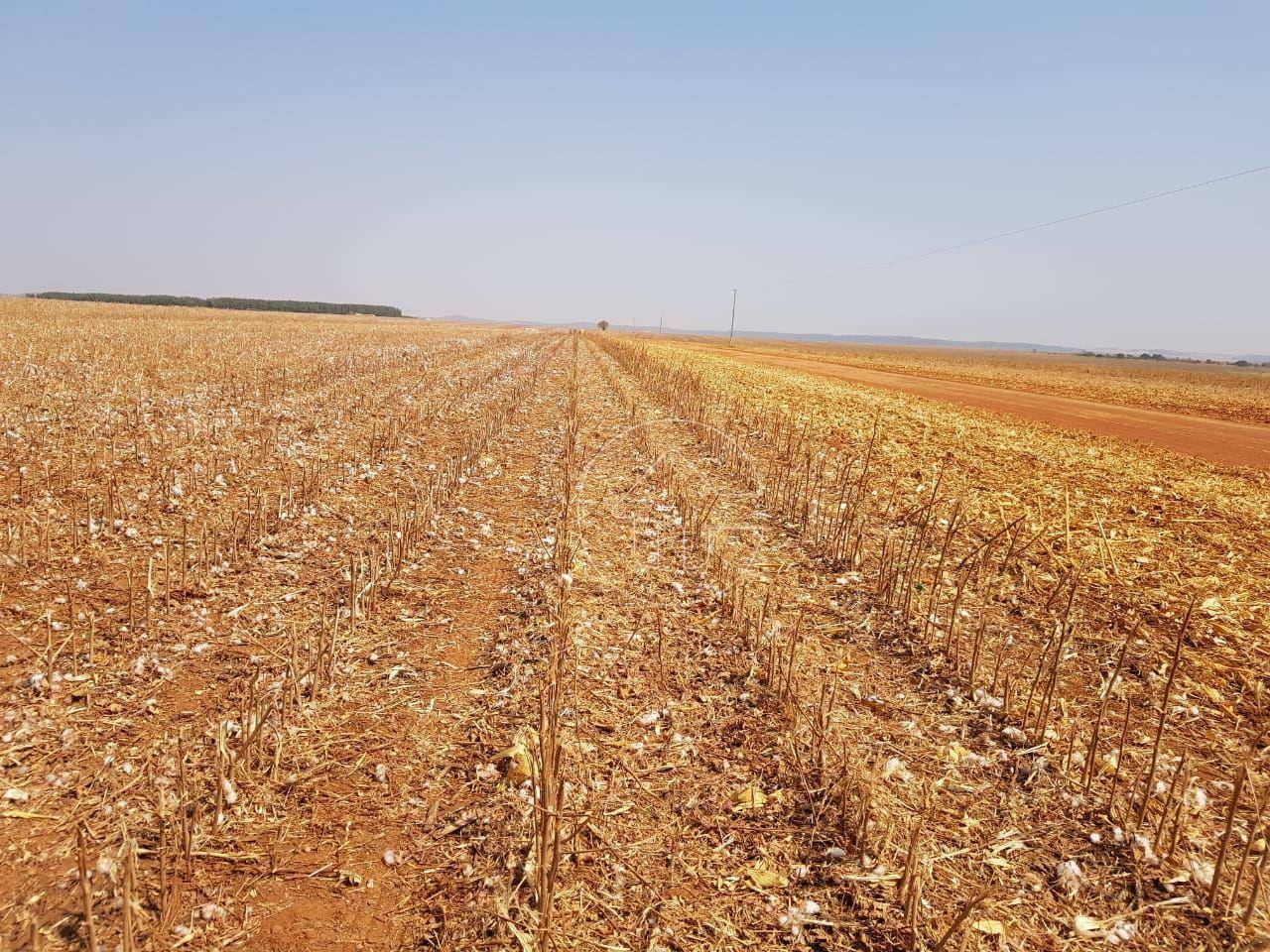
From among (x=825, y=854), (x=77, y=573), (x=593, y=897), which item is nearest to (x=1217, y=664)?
(x=825, y=854)

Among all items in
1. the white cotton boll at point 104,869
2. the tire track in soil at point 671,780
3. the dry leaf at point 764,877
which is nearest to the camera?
the white cotton boll at point 104,869

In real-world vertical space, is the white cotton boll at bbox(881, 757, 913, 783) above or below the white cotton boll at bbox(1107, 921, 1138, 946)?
above

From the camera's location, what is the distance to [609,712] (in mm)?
4375

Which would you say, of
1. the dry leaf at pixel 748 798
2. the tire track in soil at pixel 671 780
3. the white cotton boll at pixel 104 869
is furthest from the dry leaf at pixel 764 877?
the white cotton boll at pixel 104 869

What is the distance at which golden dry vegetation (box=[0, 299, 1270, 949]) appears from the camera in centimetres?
290

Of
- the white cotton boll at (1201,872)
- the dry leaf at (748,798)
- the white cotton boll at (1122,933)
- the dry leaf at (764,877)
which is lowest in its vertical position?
the dry leaf at (764,877)

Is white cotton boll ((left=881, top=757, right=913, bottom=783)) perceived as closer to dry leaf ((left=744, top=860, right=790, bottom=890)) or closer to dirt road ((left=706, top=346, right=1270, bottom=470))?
dry leaf ((left=744, top=860, right=790, bottom=890))

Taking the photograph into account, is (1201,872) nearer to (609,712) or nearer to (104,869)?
(609,712)

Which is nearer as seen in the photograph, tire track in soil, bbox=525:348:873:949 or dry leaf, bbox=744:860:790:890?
tire track in soil, bbox=525:348:873:949

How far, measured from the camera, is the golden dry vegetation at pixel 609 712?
290 cm

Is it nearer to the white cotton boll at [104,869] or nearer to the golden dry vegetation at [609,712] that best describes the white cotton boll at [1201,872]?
the golden dry vegetation at [609,712]

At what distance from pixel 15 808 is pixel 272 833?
1.37 metres

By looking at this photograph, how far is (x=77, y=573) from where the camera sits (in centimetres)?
573

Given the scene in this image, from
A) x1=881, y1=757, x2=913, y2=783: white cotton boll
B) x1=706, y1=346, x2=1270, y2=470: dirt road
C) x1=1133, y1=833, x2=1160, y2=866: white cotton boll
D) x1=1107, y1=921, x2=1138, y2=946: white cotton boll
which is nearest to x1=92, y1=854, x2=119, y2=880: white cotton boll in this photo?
x1=881, y1=757, x2=913, y2=783: white cotton boll
